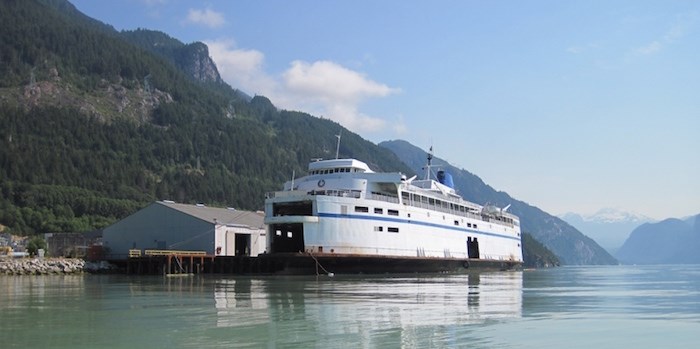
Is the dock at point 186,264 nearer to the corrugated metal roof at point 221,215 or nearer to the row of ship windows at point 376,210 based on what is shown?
the corrugated metal roof at point 221,215

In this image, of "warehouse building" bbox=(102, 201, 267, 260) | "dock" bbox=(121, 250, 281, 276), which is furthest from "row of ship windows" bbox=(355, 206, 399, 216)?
"warehouse building" bbox=(102, 201, 267, 260)

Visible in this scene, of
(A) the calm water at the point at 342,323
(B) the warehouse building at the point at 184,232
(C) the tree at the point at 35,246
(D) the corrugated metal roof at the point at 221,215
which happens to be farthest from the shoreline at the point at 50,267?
(A) the calm water at the point at 342,323

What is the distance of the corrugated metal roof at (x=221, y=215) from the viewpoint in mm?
54772

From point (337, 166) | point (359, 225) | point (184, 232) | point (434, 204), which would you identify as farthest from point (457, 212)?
point (184, 232)

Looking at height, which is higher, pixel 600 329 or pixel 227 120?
pixel 227 120

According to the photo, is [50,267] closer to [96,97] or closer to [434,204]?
[434,204]

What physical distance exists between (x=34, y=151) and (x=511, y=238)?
84604 mm

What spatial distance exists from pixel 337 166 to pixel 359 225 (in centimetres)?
673

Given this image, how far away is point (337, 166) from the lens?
48.7m

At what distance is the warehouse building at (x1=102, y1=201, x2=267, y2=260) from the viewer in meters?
53.1

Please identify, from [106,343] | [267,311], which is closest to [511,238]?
[267,311]

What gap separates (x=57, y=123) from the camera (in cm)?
13888

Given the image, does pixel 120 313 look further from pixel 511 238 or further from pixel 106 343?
pixel 511 238

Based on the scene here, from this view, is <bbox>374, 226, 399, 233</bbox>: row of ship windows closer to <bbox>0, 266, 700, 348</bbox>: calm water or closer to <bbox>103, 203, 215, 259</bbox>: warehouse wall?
<bbox>103, 203, 215, 259</bbox>: warehouse wall
